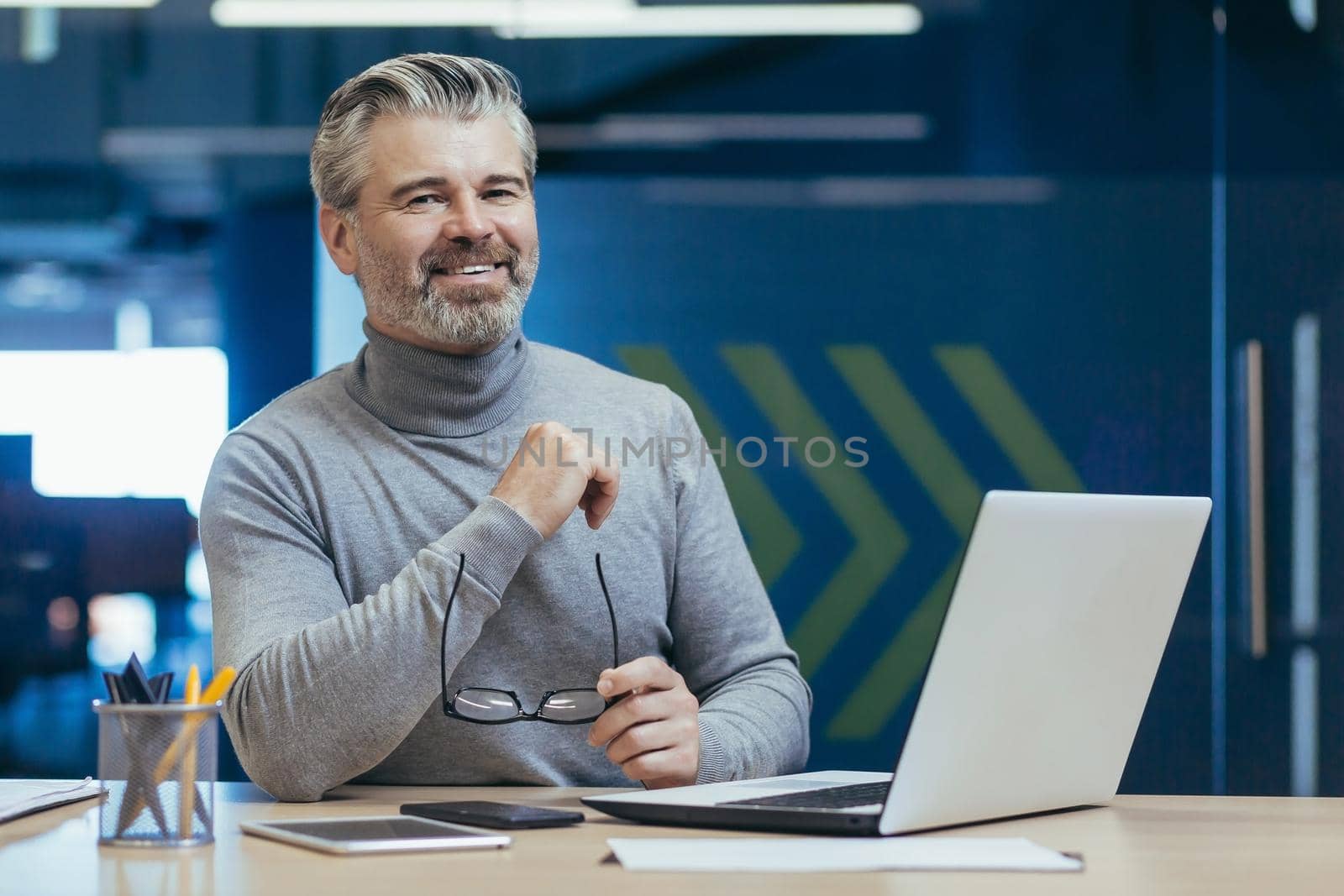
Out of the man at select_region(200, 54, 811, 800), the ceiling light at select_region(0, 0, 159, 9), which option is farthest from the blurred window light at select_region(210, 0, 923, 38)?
the man at select_region(200, 54, 811, 800)

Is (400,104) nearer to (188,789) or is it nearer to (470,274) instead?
(470,274)

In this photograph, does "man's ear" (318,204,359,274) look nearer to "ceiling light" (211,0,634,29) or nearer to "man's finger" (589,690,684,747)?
"man's finger" (589,690,684,747)

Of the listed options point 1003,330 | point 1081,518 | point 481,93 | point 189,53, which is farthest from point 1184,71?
point 1081,518

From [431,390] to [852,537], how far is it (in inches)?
66.2

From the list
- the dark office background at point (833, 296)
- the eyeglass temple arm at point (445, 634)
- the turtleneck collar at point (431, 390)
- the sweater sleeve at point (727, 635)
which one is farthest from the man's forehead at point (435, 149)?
the dark office background at point (833, 296)

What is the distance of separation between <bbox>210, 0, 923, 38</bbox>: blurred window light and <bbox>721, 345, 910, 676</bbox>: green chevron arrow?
0.89 m

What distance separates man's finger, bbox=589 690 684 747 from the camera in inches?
56.6

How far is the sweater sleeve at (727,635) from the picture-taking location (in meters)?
1.64

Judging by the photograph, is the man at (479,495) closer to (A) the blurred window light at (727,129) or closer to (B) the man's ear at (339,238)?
(B) the man's ear at (339,238)

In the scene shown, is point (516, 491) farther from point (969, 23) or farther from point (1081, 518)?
point (969, 23)

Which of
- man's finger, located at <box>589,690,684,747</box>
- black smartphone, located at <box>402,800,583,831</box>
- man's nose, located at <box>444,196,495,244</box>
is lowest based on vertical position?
black smartphone, located at <box>402,800,583,831</box>

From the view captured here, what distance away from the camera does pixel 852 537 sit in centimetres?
331

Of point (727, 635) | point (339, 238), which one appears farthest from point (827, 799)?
point (339, 238)

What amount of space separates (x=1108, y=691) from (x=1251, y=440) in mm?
2239
